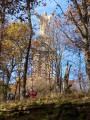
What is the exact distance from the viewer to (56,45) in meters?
22.1

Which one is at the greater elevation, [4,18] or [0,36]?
[4,18]

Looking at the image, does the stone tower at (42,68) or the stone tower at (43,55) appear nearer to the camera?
the stone tower at (43,55)

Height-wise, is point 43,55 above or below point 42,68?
above

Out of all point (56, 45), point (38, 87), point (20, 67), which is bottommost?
point (38, 87)

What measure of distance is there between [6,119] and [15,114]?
1.24 feet

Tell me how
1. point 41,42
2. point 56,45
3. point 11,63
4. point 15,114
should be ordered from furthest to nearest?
point 11,63 → point 56,45 → point 41,42 → point 15,114

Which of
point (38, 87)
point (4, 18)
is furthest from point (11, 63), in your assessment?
point (4, 18)

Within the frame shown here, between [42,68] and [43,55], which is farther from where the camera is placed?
[43,55]

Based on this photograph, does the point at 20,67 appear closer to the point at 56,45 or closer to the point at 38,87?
the point at 38,87

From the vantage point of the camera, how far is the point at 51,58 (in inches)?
902

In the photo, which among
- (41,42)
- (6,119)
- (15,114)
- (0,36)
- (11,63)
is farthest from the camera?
(11,63)

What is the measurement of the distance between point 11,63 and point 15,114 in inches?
796

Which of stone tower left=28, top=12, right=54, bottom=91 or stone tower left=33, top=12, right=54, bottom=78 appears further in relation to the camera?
stone tower left=28, top=12, right=54, bottom=91

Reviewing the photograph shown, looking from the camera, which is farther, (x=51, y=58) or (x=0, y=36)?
(x=51, y=58)
